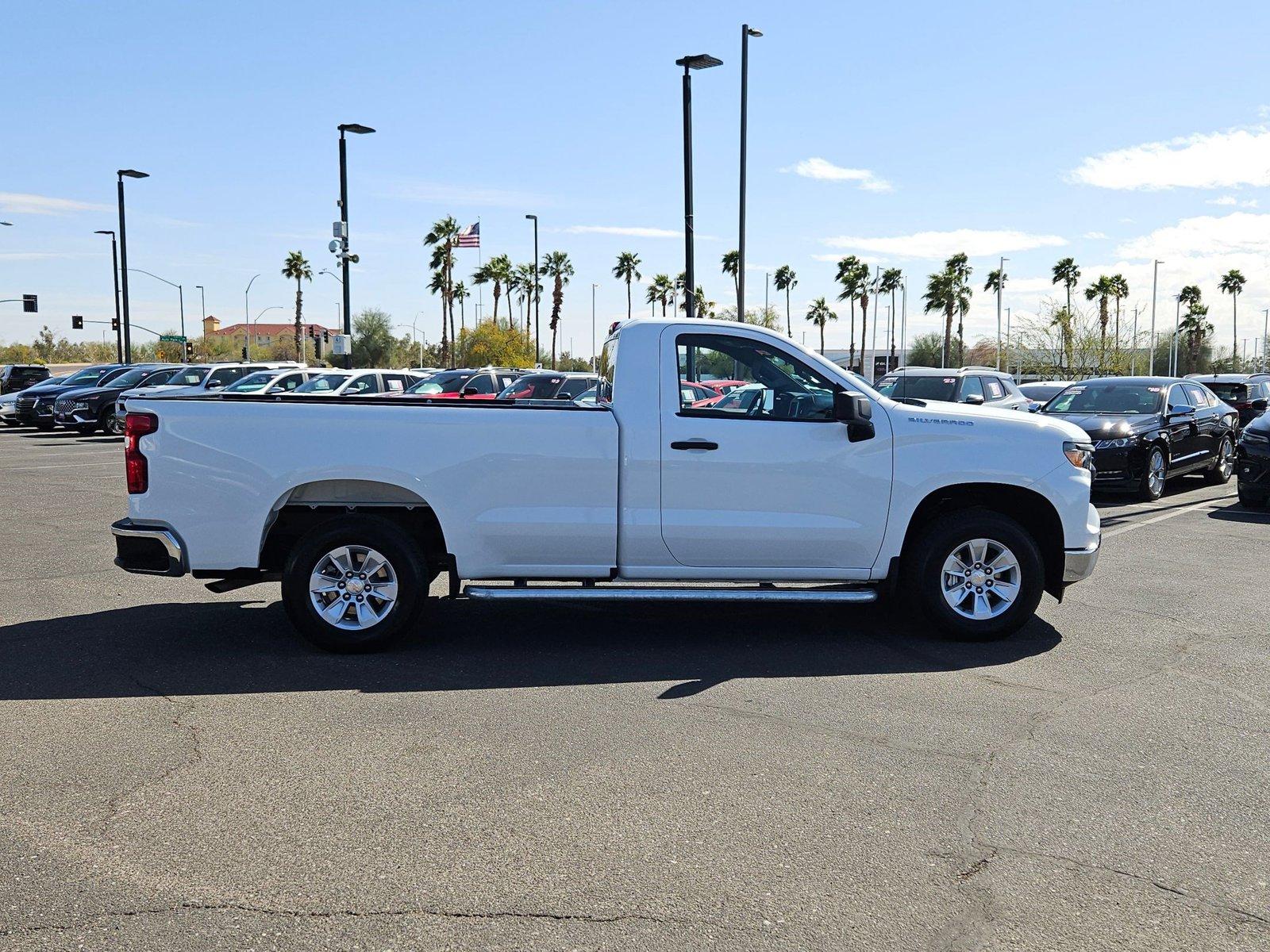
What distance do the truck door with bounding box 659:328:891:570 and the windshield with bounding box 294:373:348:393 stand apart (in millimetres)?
17819

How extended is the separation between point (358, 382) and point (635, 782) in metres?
20.3

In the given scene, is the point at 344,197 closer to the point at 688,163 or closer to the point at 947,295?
the point at 688,163

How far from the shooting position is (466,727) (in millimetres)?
5363

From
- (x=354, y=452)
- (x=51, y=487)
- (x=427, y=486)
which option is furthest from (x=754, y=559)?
(x=51, y=487)

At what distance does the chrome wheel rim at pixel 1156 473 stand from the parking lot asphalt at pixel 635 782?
7.82 m

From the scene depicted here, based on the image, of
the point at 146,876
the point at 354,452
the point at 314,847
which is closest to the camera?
the point at 146,876

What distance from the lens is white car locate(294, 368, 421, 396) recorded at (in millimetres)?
23609

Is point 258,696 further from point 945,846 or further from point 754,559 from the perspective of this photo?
point 945,846

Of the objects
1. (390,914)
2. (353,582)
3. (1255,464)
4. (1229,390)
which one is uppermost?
(1229,390)

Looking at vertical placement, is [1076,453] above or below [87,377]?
below

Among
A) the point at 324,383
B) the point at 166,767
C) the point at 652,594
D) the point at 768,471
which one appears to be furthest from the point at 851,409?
the point at 324,383

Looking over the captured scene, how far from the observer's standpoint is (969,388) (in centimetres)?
1891

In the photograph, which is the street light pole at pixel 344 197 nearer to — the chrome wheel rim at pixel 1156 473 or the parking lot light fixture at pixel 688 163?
the parking lot light fixture at pixel 688 163

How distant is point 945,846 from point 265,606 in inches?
218
